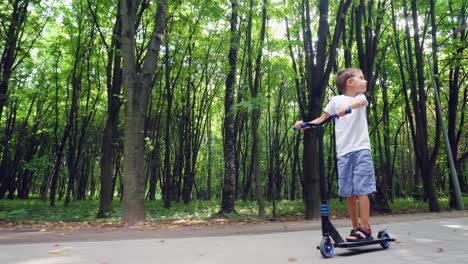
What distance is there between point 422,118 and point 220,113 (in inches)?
863

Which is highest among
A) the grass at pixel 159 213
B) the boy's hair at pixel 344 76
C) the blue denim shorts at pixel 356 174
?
the boy's hair at pixel 344 76

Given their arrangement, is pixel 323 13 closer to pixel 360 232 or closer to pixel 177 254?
pixel 360 232

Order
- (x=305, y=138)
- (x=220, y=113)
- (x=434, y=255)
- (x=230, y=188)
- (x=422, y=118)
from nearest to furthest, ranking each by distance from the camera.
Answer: (x=434, y=255)
(x=305, y=138)
(x=230, y=188)
(x=422, y=118)
(x=220, y=113)

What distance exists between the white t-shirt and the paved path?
1.16m

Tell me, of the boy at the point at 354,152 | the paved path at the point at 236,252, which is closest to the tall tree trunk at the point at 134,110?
the paved path at the point at 236,252

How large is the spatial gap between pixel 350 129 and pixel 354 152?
28 cm

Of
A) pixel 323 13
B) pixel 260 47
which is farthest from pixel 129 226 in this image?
pixel 323 13

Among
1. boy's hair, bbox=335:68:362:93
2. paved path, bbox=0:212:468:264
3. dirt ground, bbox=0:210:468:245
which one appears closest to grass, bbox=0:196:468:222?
dirt ground, bbox=0:210:468:245

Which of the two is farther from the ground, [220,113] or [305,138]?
[220,113]

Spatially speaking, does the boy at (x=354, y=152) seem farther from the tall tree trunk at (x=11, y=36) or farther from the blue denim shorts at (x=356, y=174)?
the tall tree trunk at (x=11, y=36)

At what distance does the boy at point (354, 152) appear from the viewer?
3787mm

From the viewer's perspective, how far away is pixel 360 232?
12.5ft

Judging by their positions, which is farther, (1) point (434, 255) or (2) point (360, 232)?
(2) point (360, 232)

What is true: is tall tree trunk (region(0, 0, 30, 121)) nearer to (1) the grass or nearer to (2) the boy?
(1) the grass
